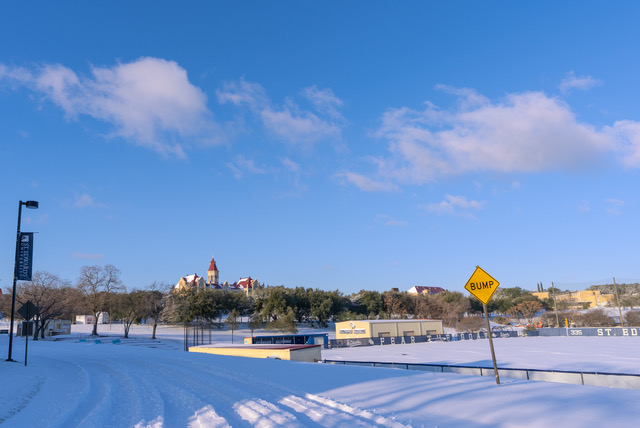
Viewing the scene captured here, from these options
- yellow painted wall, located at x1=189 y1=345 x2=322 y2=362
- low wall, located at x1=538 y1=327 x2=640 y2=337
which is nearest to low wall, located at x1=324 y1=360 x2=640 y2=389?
yellow painted wall, located at x1=189 y1=345 x2=322 y2=362

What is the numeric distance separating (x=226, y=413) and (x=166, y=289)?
7862 centimetres

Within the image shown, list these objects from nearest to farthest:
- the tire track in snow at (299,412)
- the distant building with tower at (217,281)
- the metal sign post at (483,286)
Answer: the tire track in snow at (299,412), the metal sign post at (483,286), the distant building with tower at (217,281)

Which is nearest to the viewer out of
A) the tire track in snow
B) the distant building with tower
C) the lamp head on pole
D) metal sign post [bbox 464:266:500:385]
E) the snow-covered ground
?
the tire track in snow

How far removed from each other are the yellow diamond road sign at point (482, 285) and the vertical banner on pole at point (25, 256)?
813 inches

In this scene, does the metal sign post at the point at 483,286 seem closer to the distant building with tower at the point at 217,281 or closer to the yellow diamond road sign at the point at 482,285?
the yellow diamond road sign at the point at 482,285

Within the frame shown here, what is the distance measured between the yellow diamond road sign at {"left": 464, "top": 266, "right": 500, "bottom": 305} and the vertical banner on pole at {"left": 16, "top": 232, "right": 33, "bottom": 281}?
20638 mm

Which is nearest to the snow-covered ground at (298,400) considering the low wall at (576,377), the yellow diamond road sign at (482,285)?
the yellow diamond road sign at (482,285)

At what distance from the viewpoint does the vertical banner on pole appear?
71.1ft

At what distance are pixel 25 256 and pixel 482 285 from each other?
2116 cm

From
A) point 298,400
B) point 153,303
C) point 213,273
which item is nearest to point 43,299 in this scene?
point 153,303

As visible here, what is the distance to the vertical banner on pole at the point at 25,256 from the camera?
21.7 meters

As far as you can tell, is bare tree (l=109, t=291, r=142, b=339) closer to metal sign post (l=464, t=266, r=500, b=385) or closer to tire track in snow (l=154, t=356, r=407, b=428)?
tire track in snow (l=154, t=356, r=407, b=428)

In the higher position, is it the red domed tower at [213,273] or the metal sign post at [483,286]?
the red domed tower at [213,273]

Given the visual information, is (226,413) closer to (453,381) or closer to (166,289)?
(453,381)
